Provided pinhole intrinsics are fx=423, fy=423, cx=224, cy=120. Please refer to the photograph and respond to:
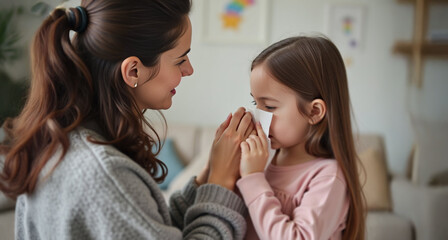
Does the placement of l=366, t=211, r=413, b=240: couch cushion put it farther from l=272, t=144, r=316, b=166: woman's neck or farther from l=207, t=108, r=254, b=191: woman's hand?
l=207, t=108, r=254, b=191: woman's hand

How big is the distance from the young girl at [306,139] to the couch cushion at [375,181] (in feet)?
4.17

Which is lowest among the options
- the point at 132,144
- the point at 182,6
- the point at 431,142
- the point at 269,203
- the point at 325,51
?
the point at 431,142

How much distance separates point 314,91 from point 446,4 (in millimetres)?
1535

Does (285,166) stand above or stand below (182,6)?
below

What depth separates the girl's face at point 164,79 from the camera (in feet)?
2.70

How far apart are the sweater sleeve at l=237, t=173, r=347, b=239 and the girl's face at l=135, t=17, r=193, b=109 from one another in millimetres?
255

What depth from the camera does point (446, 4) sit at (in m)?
2.11

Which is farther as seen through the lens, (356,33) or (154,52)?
(356,33)

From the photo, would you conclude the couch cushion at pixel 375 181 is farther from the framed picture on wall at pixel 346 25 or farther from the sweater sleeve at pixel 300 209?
the sweater sleeve at pixel 300 209

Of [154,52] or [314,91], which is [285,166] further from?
[154,52]

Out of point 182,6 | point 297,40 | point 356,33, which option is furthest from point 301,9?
point 182,6

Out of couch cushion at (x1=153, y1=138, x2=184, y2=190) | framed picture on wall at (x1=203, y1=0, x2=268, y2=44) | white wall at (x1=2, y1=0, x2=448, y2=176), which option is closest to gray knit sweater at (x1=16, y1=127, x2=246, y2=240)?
couch cushion at (x1=153, y1=138, x2=184, y2=190)

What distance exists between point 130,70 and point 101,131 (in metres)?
0.12

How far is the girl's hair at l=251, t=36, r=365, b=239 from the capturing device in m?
0.97
